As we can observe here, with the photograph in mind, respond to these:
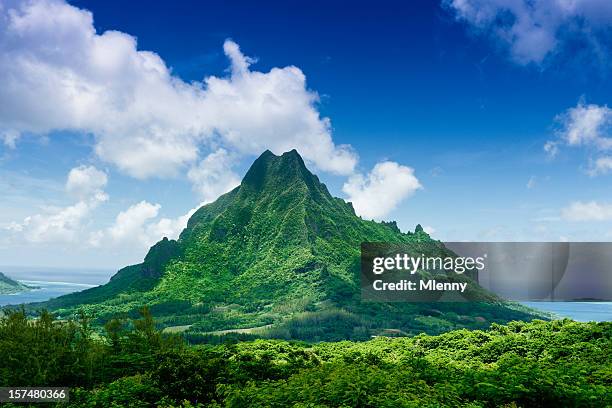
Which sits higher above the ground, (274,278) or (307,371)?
(307,371)

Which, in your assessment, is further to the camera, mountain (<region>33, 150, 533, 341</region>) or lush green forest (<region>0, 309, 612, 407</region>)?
mountain (<region>33, 150, 533, 341</region>)

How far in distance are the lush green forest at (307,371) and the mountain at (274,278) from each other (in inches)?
3314

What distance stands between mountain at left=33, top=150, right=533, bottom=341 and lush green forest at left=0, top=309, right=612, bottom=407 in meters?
84.2

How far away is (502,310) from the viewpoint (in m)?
140

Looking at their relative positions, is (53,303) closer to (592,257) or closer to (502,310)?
(502,310)

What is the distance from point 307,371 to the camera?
35.3 ft

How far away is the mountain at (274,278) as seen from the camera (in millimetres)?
120125

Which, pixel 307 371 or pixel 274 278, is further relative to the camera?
pixel 274 278

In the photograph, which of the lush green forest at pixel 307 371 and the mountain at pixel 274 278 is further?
the mountain at pixel 274 278

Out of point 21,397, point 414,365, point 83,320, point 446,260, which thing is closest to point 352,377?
point 414,365

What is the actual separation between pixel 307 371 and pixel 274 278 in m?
147

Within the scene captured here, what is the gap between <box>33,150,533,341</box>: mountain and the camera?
4729 inches

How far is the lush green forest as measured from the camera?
8055mm

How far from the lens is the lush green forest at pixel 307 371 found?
8055 millimetres
